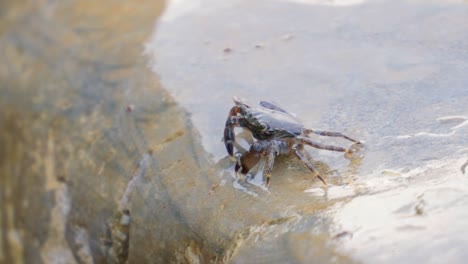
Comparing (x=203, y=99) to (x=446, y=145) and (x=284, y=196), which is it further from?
(x=446, y=145)

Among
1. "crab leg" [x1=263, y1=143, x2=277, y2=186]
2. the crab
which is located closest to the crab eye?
the crab

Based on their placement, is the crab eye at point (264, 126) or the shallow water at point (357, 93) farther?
the crab eye at point (264, 126)

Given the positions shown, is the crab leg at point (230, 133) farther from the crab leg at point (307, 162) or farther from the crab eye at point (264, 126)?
the crab leg at point (307, 162)

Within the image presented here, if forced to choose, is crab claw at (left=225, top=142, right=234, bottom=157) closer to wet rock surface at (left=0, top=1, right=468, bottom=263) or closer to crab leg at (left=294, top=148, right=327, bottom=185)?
wet rock surface at (left=0, top=1, right=468, bottom=263)

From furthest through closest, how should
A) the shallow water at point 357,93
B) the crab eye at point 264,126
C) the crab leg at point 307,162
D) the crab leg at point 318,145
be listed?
the crab eye at point 264,126, the crab leg at point 318,145, the crab leg at point 307,162, the shallow water at point 357,93

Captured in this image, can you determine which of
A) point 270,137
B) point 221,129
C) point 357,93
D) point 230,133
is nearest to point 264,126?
point 270,137

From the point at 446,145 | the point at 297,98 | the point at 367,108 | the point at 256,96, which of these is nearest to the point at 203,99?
the point at 256,96

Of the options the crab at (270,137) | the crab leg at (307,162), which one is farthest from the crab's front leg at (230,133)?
the crab leg at (307,162)

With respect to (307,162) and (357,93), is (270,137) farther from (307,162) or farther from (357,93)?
(357,93)
